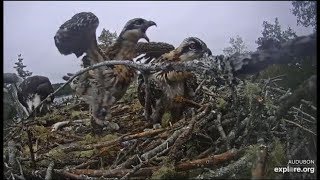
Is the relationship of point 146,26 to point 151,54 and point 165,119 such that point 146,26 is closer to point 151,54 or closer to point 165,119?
point 151,54

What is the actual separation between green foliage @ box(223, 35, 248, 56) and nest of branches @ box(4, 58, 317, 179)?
0.22 meters

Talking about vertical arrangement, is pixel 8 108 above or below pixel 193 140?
above

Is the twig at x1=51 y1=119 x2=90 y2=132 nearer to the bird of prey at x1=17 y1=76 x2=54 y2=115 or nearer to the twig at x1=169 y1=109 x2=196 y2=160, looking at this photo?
the bird of prey at x1=17 y1=76 x2=54 y2=115

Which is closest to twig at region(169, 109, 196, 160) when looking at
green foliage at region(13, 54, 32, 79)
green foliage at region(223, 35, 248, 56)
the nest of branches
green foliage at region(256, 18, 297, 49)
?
the nest of branches

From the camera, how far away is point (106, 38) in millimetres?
3938

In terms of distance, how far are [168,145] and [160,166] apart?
187 millimetres

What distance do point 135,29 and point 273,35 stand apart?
110cm

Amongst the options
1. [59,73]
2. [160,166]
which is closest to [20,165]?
[59,73]

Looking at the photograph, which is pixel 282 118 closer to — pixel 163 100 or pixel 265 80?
pixel 265 80

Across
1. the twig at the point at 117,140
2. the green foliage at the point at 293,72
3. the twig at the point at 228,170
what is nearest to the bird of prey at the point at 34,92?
the twig at the point at 117,140

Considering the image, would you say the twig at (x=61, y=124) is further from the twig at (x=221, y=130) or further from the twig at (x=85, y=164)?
the twig at (x=221, y=130)

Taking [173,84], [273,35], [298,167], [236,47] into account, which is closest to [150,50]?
[173,84]

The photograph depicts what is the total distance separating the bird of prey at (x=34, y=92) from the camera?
3986 mm

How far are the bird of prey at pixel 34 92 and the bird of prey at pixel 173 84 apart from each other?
77 centimetres
